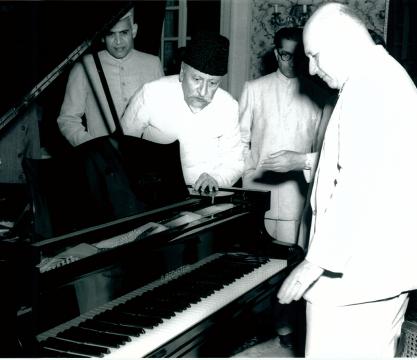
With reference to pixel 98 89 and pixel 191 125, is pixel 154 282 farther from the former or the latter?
pixel 98 89

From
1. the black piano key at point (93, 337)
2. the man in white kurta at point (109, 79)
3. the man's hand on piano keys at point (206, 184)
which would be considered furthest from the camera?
the man in white kurta at point (109, 79)

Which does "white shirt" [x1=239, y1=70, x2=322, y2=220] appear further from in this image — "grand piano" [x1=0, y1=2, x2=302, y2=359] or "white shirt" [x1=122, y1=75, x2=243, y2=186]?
"grand piano" [x1=0, y1=2, x2=302, y2=359]

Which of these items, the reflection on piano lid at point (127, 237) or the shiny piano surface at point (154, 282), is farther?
the reflection on piano lid at point (127, 237)

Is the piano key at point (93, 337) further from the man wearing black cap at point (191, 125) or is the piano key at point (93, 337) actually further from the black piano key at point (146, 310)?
the man wearing black cap at point (191, 125)

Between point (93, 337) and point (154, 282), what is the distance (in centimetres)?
48

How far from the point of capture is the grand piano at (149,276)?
1.54 m

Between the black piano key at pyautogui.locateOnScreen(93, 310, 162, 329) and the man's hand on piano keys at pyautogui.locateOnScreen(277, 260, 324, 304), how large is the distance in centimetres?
45

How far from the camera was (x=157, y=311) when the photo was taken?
74.6 inches

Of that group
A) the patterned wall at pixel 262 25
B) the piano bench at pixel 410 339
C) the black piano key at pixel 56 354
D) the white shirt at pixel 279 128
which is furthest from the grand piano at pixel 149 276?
the patterned wall at pixel 262 25

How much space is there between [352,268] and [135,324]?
72 centimetres

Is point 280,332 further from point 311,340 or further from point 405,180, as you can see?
point 405,180

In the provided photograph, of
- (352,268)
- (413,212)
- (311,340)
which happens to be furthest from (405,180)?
(311,340)

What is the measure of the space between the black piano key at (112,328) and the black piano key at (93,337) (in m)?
0.03

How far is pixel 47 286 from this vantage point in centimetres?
156
